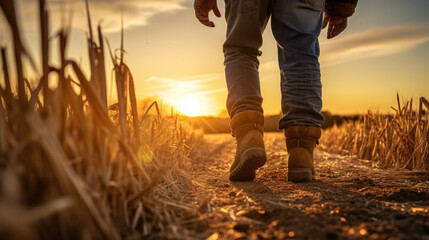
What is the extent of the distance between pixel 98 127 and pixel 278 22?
1.25 m

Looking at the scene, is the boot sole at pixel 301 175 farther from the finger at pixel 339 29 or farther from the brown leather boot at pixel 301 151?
the finger at pixel 339 29

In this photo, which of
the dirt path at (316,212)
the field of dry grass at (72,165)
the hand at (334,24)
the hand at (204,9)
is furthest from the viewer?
the hand at (334,24)

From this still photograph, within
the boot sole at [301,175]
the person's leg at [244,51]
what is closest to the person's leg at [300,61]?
the person's leg at [244,51]

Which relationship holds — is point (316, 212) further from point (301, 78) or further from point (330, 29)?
point (330, 29)

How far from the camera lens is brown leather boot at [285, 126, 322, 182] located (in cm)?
153

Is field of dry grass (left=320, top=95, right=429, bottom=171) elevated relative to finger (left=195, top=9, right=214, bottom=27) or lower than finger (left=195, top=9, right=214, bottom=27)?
lower

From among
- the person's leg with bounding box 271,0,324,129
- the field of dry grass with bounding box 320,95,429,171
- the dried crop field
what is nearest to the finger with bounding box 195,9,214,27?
the person's leg with bounding box 271,0,324,129

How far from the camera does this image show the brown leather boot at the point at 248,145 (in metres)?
1.52

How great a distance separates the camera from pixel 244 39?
1.68 metres

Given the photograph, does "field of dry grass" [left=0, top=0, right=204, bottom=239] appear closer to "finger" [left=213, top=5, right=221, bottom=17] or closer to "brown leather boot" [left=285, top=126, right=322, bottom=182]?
"brown leather boot" [left=285, top=126, right=322, bottom=182]

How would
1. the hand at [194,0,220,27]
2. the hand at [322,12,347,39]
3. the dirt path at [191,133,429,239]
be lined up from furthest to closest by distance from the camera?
the hand at [322,12,347,39], the hand at [194,0,220,27], the dirt path at [191,133,429,239]

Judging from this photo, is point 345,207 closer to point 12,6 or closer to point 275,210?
point 275,210

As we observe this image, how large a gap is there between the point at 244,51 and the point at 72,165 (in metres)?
1.24

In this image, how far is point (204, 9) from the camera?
1.96 meters
